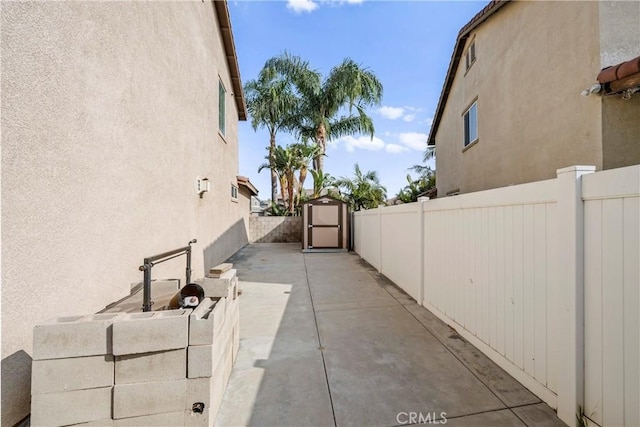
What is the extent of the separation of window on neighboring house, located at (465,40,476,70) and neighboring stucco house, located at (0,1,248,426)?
8.12 meters

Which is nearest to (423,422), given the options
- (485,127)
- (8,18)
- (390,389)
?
Answer: (390,389)

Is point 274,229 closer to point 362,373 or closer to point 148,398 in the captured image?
point 362,373

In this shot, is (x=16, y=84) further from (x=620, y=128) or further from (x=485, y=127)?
(x=485, y=127)

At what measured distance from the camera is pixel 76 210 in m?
2.23

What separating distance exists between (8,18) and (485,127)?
28.8 feet

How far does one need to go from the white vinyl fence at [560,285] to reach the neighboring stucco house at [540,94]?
2.68 m

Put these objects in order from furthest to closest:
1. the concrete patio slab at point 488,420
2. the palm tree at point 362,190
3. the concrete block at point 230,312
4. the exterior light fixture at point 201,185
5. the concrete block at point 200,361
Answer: the palm tree at point 362,190
the exterior light fixture at point 201,185
the concrete block at point 230,312
the concrete patio slab at point 488,420
the concrete block at point 200,361

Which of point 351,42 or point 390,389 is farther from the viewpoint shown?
point 351,42

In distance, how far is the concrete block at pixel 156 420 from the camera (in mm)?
1775

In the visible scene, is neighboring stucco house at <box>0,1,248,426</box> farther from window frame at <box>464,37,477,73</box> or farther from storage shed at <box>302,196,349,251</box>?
window frame at <box>464,37,477,73</box>

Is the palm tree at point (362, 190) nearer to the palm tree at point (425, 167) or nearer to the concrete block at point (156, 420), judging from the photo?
the palm tree at point (425, 167)

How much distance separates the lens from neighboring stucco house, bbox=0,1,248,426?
68.7 inches

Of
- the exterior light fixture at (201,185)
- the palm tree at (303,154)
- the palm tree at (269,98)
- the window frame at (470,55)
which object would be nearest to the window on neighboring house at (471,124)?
the window frame at (470,55)

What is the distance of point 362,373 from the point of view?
2625 mm
